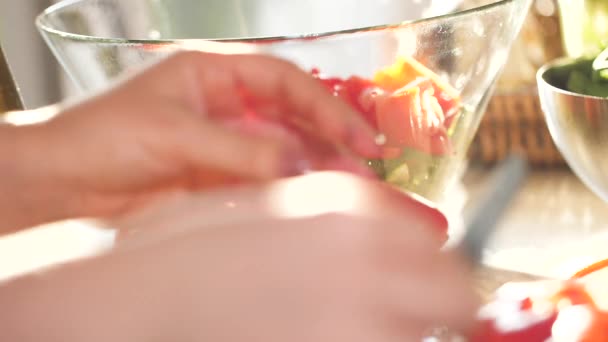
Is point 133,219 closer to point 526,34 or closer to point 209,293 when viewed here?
point 209,293

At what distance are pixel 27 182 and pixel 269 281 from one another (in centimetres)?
17

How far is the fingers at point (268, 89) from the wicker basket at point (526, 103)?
1.58ft

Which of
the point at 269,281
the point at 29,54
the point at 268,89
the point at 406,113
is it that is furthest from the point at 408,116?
the point at 29,54

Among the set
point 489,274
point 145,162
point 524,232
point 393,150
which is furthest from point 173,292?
point 524,232

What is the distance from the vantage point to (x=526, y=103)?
0.80 m

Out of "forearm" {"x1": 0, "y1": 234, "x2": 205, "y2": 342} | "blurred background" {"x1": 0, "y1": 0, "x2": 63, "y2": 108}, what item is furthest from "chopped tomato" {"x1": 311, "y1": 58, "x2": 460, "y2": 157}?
"blurred background" {"x1": 0, "y1": 0, "x2": 63, "y2": 108}

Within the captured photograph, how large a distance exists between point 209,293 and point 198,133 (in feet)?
0.30

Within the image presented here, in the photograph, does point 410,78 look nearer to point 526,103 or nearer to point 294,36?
point 294,36

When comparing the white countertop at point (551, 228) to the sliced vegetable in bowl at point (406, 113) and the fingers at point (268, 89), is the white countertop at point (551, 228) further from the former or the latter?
the fingers at point (268, 89)

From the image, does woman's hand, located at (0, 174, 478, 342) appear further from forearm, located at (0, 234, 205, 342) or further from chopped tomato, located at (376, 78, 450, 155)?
chopped tomato, located at (376, 78, 450, 155)

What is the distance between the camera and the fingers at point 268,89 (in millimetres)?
336

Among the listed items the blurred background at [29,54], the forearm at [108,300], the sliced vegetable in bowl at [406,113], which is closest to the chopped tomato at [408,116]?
the sliced vegetable in bowl at [406,113]

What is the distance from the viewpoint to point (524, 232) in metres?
0.68

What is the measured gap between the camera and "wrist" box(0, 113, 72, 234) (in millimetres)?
342
